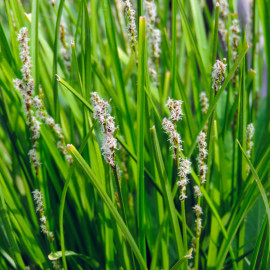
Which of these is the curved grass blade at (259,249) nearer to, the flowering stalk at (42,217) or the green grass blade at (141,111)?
the green grass blade at (141,111)

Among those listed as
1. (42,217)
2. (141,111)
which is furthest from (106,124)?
(42,217)

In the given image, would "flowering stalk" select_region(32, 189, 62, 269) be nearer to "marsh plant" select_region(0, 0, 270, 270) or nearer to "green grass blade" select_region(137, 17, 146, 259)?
"marsh plant" select_region(0, 0, 270, 270)

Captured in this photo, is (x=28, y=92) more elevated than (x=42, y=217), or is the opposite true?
(x=28, y=92)

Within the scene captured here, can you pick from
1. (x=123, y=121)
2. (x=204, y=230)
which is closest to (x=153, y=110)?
(x=123, y=121)

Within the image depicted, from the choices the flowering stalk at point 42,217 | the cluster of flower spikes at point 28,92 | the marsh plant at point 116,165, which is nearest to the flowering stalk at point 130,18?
the marsh plant at point 116,165

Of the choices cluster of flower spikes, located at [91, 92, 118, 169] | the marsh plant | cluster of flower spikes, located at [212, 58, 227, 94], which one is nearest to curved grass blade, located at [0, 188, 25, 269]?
the marsh plant

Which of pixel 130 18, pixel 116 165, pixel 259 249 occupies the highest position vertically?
pixel 130 18

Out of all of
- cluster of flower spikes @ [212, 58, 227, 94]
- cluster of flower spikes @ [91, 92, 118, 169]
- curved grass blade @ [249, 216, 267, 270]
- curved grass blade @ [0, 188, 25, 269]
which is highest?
cluster of flower spikes @ [212, 58, 227, 94]

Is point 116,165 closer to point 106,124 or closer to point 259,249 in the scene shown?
point 106,124

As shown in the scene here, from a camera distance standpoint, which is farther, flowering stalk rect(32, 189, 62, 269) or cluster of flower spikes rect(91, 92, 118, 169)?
flowering stalk rect(32, 189, 62, 269)

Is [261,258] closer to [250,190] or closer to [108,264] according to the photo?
[250,190]

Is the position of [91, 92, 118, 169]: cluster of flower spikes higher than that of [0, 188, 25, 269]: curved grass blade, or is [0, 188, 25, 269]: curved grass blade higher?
[91, 92, 118, 169]: cluster of flower spikes
